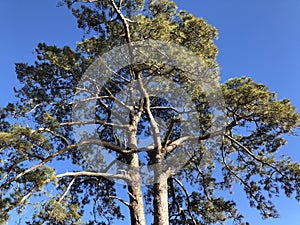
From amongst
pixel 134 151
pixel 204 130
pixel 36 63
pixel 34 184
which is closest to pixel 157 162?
pixel 134 151

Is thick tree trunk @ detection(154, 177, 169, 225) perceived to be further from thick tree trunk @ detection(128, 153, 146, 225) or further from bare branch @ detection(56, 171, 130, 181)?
bare branch @ detection(56, 171, 130, 181)

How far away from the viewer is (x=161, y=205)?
5617 millimetres

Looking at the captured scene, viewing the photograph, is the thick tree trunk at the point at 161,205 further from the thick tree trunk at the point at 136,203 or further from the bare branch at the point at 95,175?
the bare branch at the point at 95,175

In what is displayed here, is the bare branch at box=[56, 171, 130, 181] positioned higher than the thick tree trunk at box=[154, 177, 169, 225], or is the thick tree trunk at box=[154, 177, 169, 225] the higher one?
Answer: the bare branch at box=[56, 171, 130, 181]

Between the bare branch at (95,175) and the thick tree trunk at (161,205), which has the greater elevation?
the bare branch at (95,175)

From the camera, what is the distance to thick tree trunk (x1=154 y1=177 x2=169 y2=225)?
18.0ft

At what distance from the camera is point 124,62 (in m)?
5.74

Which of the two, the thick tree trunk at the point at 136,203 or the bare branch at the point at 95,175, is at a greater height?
the bare branch at the point at 95,175

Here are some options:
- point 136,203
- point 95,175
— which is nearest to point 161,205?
point 136,203

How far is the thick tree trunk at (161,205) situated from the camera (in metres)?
5.48

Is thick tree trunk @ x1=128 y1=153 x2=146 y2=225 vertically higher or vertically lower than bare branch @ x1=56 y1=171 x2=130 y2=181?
lower

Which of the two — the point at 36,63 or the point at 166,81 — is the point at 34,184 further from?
the point at 166,81

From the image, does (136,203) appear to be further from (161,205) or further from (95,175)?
(95,175)

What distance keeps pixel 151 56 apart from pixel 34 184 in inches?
99.6
